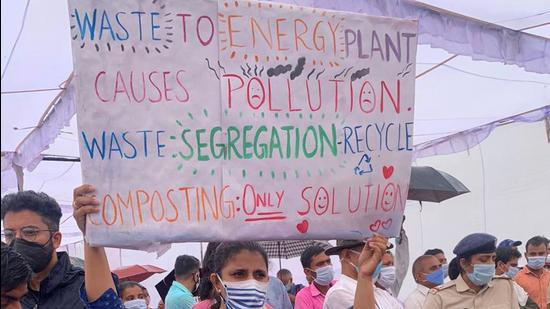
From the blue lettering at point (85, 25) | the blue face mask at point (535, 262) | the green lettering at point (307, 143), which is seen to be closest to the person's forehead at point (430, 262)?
the blue face mask at point (535, 262)

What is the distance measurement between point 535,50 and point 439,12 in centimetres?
111

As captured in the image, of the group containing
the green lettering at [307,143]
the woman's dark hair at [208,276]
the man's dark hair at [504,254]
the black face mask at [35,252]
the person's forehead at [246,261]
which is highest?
the green lettering at [307,143]

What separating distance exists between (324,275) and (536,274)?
3.40 metres

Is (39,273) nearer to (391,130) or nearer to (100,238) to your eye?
(100,238)

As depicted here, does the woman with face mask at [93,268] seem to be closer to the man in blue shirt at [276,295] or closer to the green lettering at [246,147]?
the green lettering at [246,147]

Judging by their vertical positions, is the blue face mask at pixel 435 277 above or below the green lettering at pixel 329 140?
below

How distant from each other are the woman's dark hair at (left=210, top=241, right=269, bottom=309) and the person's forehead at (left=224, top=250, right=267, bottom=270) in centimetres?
2

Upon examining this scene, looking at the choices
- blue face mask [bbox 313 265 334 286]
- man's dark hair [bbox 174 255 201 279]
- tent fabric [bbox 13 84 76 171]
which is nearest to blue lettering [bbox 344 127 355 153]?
blue face mask [bbox 313 265 334 286]

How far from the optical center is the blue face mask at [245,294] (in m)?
3.61

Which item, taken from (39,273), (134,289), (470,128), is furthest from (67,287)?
(470,128)

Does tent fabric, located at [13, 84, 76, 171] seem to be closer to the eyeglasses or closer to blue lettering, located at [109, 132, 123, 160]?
the eyeglasses

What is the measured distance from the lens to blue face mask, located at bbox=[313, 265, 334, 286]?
20.6 ft

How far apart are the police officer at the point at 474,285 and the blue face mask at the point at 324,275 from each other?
938 millimetres

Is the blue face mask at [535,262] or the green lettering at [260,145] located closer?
the green lettering at [260,145]
